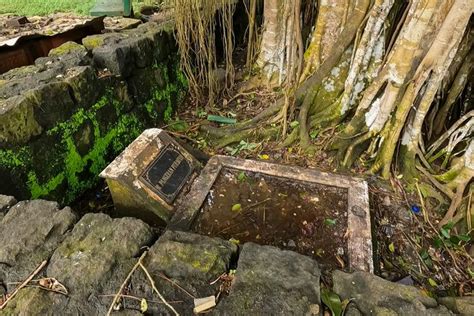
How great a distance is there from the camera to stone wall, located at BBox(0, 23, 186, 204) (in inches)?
94.6

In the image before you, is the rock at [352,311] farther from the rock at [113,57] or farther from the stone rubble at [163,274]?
the rock at [113,57]

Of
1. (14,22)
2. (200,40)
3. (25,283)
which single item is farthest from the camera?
(14,22)

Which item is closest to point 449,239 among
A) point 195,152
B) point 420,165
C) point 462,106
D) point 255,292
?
point 420,165

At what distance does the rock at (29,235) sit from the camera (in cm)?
157

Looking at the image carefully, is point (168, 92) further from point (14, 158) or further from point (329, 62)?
point (14, 158)

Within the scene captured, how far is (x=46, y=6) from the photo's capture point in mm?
7004

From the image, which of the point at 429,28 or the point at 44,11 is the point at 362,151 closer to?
the point at 429,28

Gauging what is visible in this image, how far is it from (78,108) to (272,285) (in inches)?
87.8

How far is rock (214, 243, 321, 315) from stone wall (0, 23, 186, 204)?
71.7 inches

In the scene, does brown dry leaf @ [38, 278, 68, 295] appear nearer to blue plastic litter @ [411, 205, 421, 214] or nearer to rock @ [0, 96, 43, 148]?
rock @ [0, 96, 43, 148]

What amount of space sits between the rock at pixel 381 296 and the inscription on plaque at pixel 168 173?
1592 millimetres

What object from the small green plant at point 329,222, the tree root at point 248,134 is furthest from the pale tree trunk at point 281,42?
the small green plant at point 329,222

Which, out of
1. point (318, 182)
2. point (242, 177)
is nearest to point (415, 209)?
point (318, 182)

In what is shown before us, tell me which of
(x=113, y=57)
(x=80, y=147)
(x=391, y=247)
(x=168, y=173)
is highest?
(x=113, y=57)
